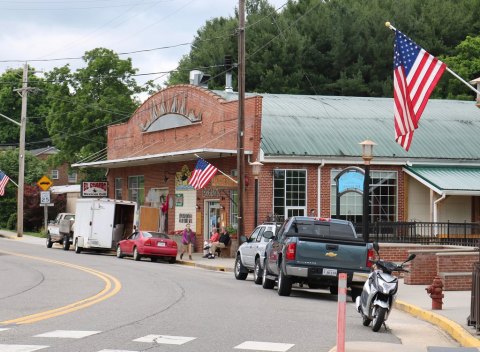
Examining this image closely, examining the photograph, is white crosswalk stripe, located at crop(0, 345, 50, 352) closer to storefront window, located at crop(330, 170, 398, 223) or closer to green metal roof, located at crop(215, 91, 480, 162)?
green metal roof, located at crop(215, 91, 480, 162)

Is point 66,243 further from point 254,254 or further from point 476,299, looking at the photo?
point 476,299

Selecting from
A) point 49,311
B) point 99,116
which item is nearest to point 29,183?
point 99,116

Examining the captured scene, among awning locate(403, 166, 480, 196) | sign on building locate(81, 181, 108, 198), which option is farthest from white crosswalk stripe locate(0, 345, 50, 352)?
sign on building locate(81, 181, 108, 198)

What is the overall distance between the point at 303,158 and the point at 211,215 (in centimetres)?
639

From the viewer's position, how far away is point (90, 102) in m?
69.4

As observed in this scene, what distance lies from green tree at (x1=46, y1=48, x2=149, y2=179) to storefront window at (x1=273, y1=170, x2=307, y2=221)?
Answer: 3053cm

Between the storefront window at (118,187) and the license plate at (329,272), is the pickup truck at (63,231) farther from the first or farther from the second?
the license plate at (329,272)

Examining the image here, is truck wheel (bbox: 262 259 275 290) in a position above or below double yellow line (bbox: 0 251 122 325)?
above

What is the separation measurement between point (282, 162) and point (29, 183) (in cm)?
3880

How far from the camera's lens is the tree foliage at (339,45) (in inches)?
2547

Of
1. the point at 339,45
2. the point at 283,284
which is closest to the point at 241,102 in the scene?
the point at 283,284

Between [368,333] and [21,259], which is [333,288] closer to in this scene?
[368,333]

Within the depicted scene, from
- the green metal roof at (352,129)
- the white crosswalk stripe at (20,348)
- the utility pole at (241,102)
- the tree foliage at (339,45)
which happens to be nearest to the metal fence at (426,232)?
the utility pole at (241,102)

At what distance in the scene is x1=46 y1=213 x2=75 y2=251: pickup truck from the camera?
46.4 meters
